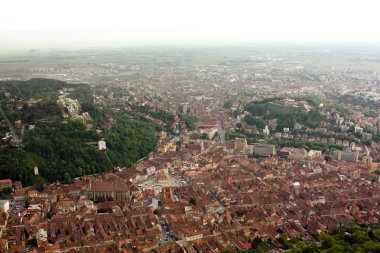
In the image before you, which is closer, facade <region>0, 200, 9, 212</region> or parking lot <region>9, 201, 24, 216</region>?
facade <region>0, 200, 9, 212</region>

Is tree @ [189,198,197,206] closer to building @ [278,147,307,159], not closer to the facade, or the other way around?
the facade

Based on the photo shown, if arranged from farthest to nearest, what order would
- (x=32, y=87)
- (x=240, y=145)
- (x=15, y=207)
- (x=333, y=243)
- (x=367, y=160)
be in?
(x=32, y=87)
(x=240, y=145)
(x=367, y=160)
(x=15, y=207)
(x=333, y=243)

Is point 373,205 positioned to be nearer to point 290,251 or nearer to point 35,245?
point 290,251

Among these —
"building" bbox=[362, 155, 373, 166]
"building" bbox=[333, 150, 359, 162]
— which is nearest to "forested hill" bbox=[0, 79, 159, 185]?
"building" bbox=[333, 150, 359, 162]

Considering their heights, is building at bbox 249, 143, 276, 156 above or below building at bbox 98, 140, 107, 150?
below

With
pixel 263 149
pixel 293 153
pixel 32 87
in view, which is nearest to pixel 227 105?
pixel 263 149

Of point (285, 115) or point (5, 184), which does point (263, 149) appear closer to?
point (285, 115)
